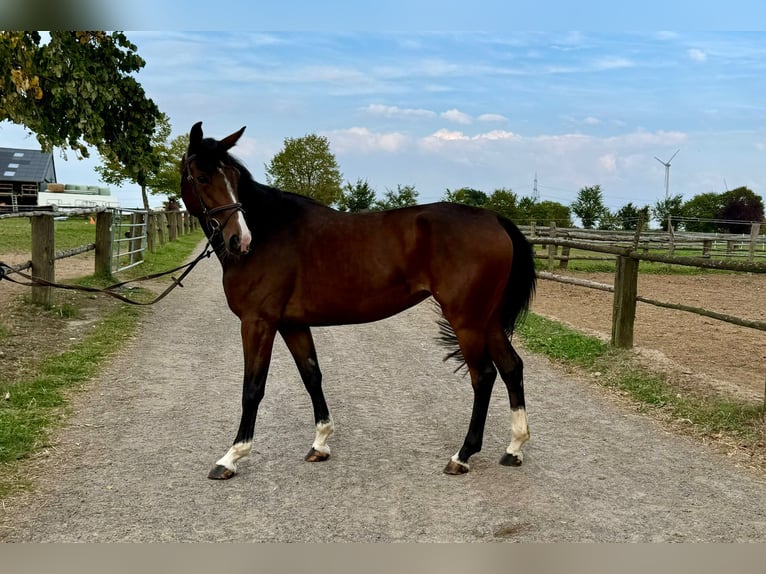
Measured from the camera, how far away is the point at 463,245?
3354mm

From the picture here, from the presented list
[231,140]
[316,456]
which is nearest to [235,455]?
[316,456]

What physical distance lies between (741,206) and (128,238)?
4794 centimetres

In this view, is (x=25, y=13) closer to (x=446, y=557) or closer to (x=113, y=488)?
(x=113, y=488)

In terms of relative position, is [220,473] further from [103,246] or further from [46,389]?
[103,246]

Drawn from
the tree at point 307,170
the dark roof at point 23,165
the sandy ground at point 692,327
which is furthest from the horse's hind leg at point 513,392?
the dark roof at point 23,165

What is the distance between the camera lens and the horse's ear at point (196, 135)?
316cm

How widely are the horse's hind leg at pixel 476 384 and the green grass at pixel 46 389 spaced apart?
229 centimetres

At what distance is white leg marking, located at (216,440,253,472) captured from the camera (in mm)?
3279

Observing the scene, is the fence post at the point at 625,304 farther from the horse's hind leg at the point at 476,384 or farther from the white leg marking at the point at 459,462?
the white leg marking at the point at 459,462

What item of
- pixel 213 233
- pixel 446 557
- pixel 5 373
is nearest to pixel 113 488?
pixel 213 233

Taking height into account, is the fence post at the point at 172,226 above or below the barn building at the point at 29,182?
below

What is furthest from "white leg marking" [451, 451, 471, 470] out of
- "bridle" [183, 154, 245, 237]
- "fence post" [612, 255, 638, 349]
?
"fence post" [612, 255, 638, 349]

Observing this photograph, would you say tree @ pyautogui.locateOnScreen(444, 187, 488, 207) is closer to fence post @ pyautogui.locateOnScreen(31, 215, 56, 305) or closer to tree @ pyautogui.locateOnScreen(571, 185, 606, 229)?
tree @ pyautogui.locateOnScreen(571, 185, 606, 229)

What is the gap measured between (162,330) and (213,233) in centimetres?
432
